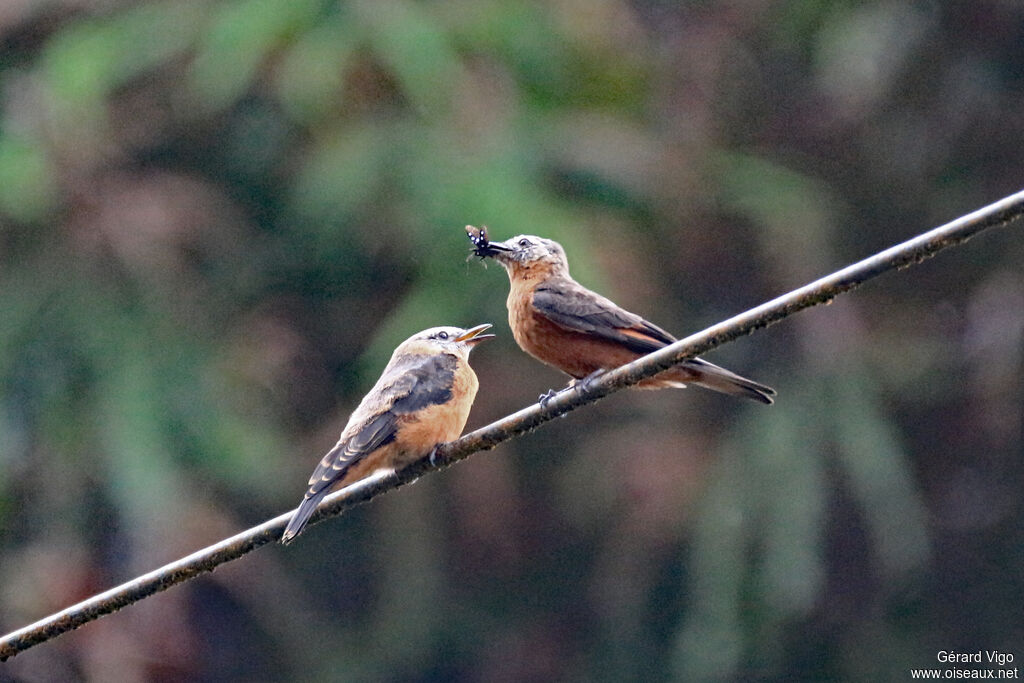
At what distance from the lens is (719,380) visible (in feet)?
19.7

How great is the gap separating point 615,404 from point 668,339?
7.94m

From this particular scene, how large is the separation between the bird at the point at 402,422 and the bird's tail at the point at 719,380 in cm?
94

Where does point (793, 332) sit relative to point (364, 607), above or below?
above

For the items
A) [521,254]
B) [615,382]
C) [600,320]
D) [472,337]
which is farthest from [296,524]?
[521,254]

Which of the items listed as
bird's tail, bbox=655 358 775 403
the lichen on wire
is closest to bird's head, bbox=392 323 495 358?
bird's tail, bbox=655 358 775 403

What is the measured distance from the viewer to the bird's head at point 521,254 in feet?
23.1

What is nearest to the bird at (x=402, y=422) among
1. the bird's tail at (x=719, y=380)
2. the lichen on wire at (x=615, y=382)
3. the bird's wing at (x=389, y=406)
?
the bird's wing at (x=389, y=406)

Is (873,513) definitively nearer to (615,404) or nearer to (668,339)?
(615,404)

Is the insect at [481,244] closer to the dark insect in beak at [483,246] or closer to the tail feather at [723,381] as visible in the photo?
the dark insect in beak at [483,246]

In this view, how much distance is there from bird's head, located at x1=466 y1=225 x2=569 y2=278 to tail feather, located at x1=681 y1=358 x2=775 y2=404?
1328 mm

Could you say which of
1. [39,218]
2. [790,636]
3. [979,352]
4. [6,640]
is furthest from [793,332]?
[6,640]

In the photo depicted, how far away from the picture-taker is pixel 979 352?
44.0 ft

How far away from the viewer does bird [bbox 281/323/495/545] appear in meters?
5.80

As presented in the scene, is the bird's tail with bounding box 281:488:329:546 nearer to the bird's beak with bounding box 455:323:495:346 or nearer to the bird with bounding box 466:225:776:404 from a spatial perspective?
the bird with bounding box 466:225:776:404
